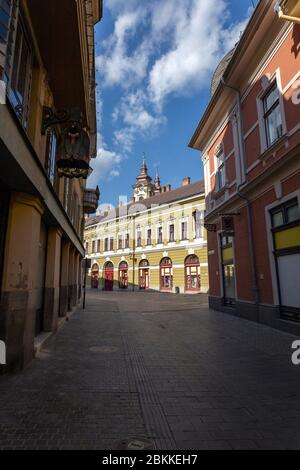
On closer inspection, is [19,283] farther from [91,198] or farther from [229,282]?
[91,198]

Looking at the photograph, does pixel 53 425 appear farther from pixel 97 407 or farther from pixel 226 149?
pixel 226 149

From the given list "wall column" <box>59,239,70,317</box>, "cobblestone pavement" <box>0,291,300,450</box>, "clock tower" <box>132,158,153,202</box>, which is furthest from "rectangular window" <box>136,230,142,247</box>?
"cobblestone pavement" <box>0,291,300,450</box>

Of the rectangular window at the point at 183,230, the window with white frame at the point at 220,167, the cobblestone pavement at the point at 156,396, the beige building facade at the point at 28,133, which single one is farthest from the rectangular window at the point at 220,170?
the rectangular window at the point at 183,230

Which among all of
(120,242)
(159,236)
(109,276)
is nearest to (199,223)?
(159,236)

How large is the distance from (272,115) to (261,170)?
186 centimetres

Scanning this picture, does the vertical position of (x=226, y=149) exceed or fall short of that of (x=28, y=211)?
it exceeds it

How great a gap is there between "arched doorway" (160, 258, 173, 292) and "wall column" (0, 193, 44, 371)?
28.0 metres

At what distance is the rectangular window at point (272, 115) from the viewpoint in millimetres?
9773

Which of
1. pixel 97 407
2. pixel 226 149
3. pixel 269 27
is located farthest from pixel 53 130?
pixel 226 149

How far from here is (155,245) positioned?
35.3 metres

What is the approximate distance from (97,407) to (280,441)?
221 cm

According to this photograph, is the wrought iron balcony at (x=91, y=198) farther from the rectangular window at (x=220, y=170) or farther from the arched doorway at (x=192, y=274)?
the arched doorway at (x=192, y=274)

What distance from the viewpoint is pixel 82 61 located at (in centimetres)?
623

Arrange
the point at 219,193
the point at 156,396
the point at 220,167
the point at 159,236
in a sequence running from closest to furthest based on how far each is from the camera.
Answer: the point at 156,396, the point at 219,193, the point at 220,167, the point at 159,236
